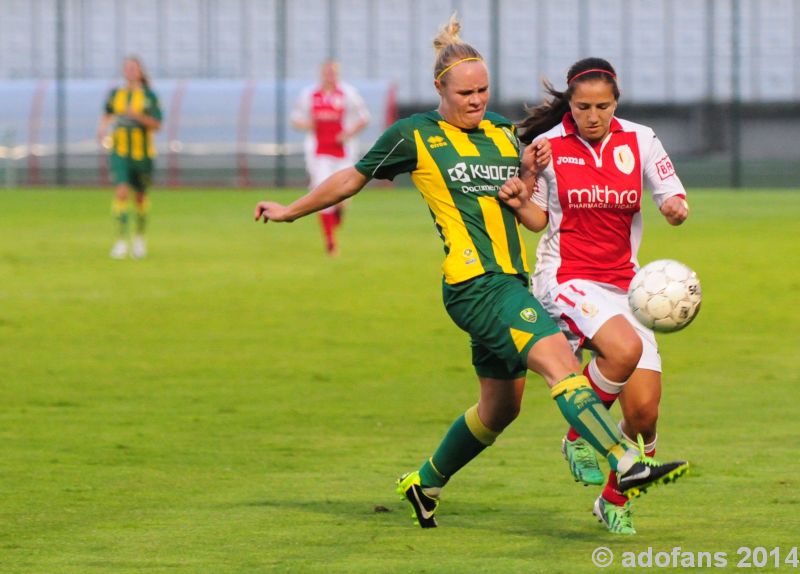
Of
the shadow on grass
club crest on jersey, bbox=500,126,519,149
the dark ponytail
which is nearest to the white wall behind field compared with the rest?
the dark ponytail

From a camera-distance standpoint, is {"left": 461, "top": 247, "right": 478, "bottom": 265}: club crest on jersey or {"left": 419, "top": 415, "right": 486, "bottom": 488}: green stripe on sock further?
{"left": 419, "top": 415, "right": 486, "bottom": 488}: green stripe on sock

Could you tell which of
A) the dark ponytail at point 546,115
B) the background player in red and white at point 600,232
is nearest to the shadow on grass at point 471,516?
the background player in red and white at point 600,232

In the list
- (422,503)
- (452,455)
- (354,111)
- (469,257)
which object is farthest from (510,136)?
(354,111)

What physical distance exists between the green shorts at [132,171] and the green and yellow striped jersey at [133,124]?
6cm

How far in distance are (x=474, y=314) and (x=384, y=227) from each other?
19.2 m

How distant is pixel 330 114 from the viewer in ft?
71.7

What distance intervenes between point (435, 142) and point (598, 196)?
684mm

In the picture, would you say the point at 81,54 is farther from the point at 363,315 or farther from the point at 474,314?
the point at 474,314

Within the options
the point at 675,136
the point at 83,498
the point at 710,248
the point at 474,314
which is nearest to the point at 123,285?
the point at 710,248

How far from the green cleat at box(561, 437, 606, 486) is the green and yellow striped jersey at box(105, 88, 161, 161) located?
1526cm

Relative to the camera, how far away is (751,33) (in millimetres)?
44719

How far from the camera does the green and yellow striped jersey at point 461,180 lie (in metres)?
6.26

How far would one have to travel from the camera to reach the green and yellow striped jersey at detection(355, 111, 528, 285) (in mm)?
6258

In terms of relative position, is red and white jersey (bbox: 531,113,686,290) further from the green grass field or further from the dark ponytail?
the green grass field
